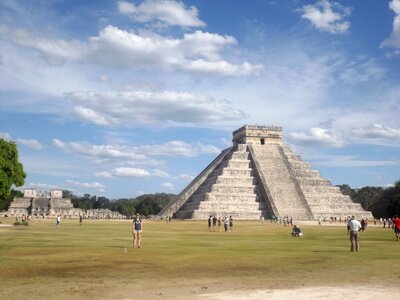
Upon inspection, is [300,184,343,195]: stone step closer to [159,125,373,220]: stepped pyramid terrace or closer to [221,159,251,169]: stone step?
[159,125,373,220]: stepped pyramid terrace

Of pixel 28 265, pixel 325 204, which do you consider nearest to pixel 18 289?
pixel 28 265

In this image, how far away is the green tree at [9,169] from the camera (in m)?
39.5

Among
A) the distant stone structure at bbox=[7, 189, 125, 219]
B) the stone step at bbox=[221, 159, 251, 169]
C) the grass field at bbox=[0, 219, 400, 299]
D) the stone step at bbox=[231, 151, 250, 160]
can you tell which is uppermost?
the stone step at bbox=[231, 151, 250, 160]

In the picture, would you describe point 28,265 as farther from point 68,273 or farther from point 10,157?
point 10,157

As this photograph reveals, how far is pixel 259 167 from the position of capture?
6147 cm

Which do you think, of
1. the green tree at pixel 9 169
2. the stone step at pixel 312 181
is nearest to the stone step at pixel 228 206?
the stone step at pixel 312 181

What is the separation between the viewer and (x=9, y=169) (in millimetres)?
40594

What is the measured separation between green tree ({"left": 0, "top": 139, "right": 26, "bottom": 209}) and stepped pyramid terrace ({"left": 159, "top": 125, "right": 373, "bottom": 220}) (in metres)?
19.5

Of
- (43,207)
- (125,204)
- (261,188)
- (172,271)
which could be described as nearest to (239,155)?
(261,188)

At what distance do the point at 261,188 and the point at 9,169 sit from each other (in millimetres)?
30434

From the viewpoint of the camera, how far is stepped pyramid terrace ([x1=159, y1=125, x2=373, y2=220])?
54934mm

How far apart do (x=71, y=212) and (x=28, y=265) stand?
289ft

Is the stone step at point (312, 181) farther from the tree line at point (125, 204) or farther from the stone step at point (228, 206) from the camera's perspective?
the tree line at point (125, 204)

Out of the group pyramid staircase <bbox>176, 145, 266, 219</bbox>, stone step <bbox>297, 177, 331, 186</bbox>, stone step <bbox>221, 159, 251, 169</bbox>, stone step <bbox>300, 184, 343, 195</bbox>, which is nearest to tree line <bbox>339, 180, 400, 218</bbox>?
stone step <bbox>300, 184, 343, 195</bbox>
